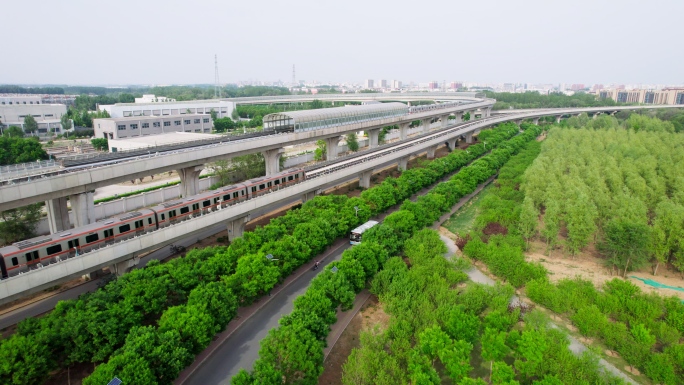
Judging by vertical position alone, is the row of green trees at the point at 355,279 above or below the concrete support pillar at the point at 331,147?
below

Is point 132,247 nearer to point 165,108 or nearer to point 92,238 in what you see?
point 92,238

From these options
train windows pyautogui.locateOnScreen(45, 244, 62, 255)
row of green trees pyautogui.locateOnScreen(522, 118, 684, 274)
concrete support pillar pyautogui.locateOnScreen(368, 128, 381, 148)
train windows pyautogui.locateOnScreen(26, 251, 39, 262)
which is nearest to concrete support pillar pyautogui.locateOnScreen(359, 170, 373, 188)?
row of green trees pyautogui.locateOnScreen(522, 118, 684, 274)

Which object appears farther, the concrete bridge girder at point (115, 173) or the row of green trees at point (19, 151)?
the row of green trees at point (19, 151)

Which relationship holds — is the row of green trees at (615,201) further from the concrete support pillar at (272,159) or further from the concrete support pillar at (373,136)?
the concrete support pillar at (272,159)

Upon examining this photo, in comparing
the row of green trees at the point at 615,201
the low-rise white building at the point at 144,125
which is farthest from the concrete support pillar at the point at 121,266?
the low-rise white building at the point at 144,125

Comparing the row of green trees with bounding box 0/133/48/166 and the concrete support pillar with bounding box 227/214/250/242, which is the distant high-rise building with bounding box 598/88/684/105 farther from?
the row of green trees with bounding box 0/133/48/166

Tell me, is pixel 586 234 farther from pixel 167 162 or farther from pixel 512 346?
pixel 167 162
